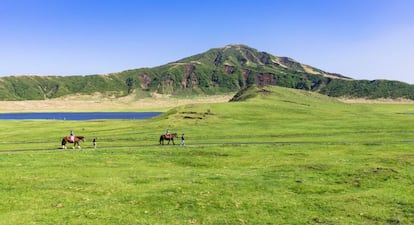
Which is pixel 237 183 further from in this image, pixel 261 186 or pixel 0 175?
pixel 0 175

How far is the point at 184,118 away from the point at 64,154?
7666 centimetres

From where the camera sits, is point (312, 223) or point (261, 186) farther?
point (261, 186)

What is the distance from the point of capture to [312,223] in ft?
87.2

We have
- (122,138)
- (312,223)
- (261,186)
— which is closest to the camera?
(312,223)

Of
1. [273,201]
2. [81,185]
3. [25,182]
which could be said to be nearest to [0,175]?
[25,182]

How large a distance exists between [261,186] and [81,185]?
17.5 metres

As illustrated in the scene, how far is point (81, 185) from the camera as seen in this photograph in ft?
120

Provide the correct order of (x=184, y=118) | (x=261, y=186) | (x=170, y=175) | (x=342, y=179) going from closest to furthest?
(x=261, y=186), (x=342, y=179), (x=170, y=175), (x=184, y=118)

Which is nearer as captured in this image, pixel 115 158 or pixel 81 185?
pixel 81 185

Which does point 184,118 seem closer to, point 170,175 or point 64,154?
point 64,154

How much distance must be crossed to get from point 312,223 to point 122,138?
6631 centimetres

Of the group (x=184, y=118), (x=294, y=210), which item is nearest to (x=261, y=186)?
(x=294, y=210)

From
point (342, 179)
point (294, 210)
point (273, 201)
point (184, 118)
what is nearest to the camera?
point (294, 210)

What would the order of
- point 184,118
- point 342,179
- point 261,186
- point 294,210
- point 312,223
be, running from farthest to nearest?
1. point 184,118
2. point 342,179
3. point 261,186
4. point 294,210
5. point 312,223
